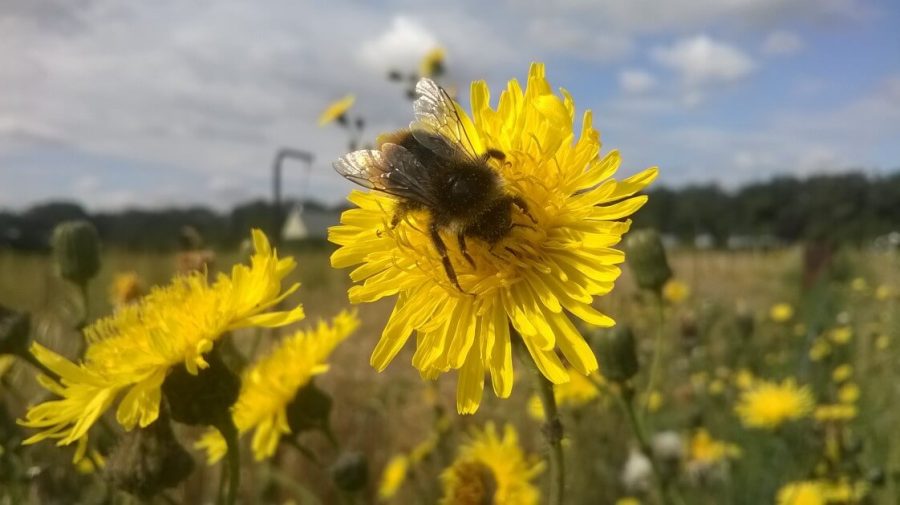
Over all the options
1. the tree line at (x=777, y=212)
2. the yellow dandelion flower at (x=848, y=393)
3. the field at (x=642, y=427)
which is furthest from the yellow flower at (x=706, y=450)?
the tree line at (x=777, y=212)

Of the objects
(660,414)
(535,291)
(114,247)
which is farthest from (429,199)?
(114,247)

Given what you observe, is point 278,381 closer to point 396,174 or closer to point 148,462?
point 148,462

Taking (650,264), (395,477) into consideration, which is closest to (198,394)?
(650,264)

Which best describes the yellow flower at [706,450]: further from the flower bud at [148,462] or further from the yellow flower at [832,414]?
the flower bud at [148,462]

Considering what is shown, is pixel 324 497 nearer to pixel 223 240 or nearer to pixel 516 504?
pixel 516 504

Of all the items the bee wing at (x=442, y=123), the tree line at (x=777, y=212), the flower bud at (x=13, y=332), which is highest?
the tree line at (x=777, y=212)

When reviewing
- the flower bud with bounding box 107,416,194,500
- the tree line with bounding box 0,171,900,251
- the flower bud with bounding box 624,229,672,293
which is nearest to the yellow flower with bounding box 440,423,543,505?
the flower bud with bounding box 624,229,672,293

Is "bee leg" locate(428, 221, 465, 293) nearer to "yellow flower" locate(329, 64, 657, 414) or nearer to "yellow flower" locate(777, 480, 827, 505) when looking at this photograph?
"yellow flower" locate(329, 64, 657, 414)
